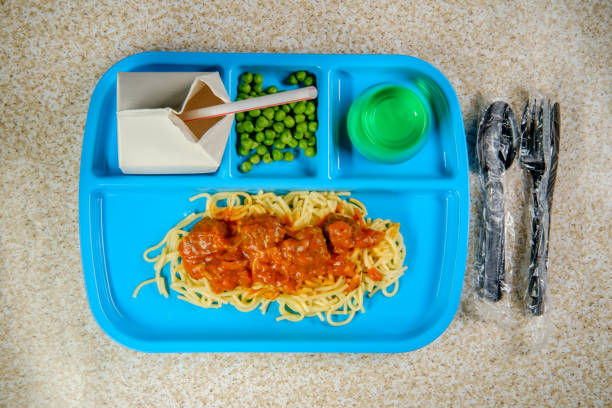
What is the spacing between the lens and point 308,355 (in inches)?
67.4

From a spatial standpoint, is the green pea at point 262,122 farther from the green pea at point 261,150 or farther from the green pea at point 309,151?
the green pea at point 309,151

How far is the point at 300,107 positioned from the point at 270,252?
A: 62 cm

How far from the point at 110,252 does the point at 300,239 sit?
0.86 m

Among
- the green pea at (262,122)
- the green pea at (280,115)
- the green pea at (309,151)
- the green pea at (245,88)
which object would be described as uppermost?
the green pea at (245,88)

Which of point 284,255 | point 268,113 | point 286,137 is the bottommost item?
point 284,255

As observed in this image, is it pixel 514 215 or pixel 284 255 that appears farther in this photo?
pixel 514 215

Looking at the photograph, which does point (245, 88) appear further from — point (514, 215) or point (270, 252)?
point (514, 215)

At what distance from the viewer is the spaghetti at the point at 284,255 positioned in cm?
142

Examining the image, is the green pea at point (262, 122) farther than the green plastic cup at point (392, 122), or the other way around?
the green pea at point (262, 122)

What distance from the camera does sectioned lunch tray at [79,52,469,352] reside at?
1525 millimetres

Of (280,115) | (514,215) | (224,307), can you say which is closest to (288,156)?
(280,115)

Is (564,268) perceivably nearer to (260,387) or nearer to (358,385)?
(358,385)

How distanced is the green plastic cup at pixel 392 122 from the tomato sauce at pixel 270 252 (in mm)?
337

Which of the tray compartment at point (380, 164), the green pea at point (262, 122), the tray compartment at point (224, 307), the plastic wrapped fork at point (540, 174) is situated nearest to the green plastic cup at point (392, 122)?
the tray compartment at point (380, 164)
